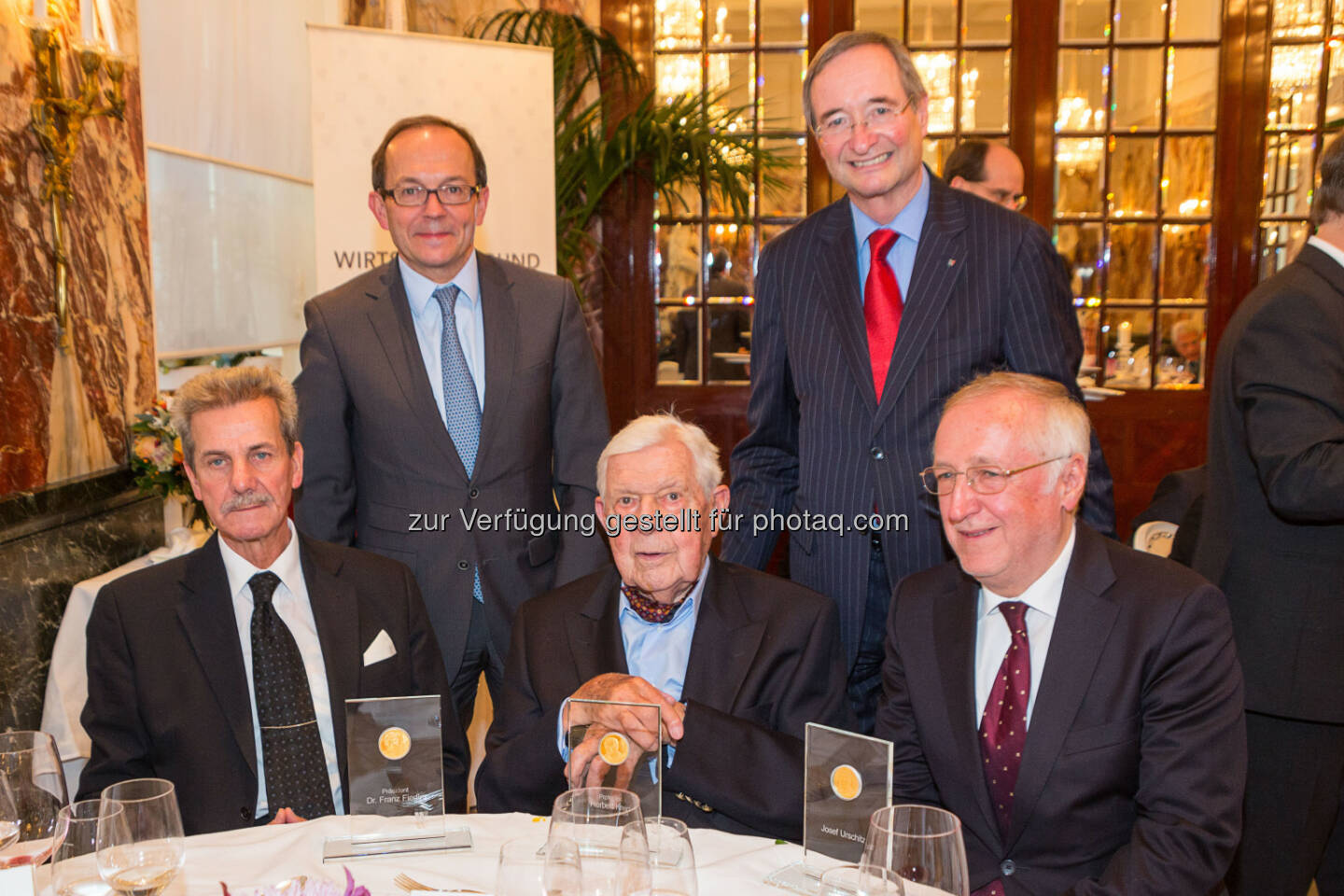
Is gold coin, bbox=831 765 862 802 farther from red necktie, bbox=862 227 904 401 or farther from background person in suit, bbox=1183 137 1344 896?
background person in suit, bbox=1183 137 1344 896

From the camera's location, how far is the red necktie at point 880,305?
96.2 inches

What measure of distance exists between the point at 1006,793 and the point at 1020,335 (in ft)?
3.16

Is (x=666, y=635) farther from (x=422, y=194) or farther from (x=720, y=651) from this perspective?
(x=422, y=194)

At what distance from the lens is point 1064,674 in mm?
1839

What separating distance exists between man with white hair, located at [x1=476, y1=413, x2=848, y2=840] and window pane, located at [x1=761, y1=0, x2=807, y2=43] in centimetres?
483

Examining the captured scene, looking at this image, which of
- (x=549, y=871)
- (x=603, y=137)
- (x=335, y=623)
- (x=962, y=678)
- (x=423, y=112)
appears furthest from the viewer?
(x=603, y=137)

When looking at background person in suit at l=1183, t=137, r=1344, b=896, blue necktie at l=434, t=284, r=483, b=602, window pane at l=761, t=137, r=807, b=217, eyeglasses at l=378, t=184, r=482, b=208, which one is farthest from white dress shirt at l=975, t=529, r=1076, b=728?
window pane at l=761, t=137, r=807, b=217

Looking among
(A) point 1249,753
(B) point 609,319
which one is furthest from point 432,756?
(B) point 609,319

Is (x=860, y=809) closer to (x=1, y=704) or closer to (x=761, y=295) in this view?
(x=761, y=295)

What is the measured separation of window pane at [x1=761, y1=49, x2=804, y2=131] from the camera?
6574mm

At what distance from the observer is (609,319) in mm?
6613

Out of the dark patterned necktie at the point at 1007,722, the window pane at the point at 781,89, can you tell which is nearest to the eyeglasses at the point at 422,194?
the dark patterned necktie at the point at 1007,722

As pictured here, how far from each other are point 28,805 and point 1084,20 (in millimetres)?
6642

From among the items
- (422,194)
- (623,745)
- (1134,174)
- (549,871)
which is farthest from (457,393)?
(1134,174)
